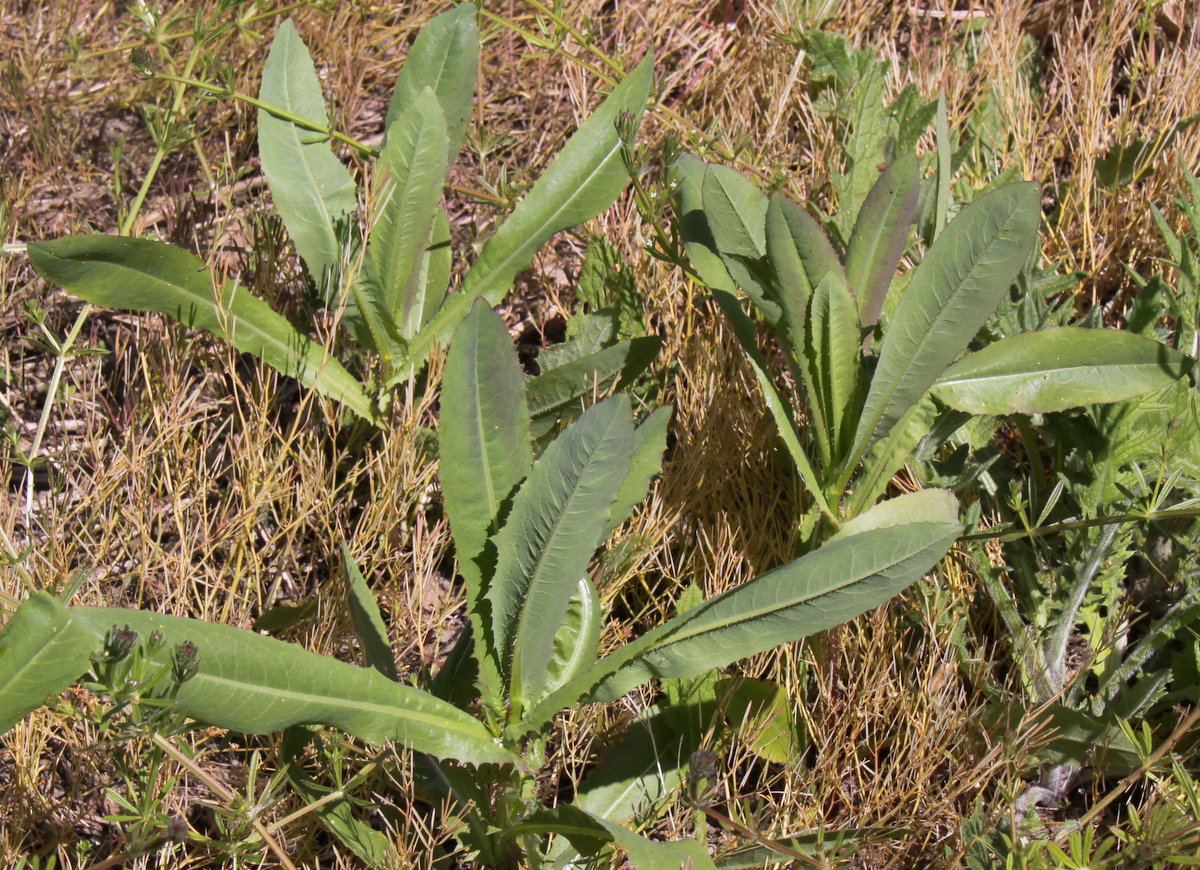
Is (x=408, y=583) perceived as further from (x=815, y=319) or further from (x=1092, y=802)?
(x=1092, y=802)

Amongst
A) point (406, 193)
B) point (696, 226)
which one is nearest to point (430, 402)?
point (406, 193)

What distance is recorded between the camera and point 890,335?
171 cm

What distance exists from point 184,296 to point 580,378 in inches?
32.3

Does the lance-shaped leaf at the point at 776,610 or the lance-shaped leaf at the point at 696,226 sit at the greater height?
the lance-shaped leaf at the point at 696,226

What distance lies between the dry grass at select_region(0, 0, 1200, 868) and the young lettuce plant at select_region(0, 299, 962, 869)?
5.3 inches

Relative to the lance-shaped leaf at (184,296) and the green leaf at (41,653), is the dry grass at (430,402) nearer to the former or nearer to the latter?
the lance-shaped leaf at (184,296)

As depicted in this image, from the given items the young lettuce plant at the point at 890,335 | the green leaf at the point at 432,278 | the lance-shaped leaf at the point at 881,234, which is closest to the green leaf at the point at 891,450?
the young lettuce plant at the point at 890,335

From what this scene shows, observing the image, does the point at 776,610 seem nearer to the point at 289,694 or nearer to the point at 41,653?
the point at 289,694

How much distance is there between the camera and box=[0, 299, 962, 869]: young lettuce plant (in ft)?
4.37

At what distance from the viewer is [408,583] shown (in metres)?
2.00

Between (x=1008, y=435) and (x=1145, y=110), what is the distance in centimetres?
114

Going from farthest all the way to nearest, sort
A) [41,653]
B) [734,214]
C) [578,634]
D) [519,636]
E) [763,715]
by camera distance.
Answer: [734,214], [763,715], [578,634], [519,636], [41,653]

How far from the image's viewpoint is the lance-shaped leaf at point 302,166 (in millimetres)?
2135

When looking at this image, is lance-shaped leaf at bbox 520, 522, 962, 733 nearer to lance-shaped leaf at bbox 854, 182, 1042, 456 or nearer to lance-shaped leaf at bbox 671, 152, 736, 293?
lance-shaped leaf at bbox 854, 182, 1042, 456
